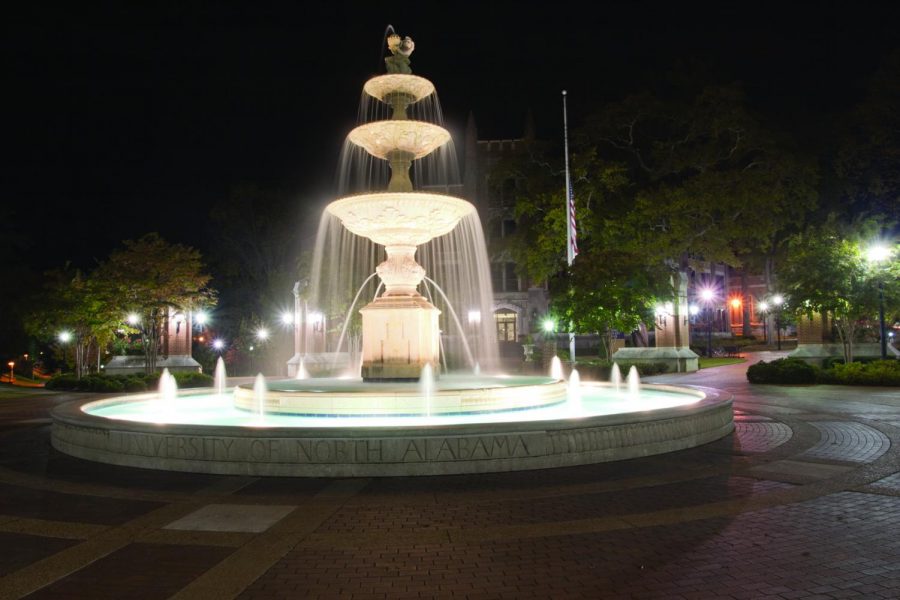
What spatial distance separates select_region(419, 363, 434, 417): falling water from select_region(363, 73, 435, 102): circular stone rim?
6423mm

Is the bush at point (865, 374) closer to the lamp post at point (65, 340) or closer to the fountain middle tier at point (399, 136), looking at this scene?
the fountain middle tier at point (399, 136)

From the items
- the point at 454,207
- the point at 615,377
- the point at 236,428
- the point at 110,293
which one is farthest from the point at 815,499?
the point at 110,293

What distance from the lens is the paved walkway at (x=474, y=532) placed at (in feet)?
16.6

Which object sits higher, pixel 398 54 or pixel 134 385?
pixel 398 54

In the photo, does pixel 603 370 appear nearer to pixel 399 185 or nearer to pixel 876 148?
pixel 399 185

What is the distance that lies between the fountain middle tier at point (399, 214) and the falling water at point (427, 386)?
314 centimetres

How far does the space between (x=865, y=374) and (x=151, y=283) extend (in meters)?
29.6

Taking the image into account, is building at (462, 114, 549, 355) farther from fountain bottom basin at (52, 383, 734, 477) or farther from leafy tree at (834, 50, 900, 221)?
fountain bottom basin at (52, 383, 734, 477)

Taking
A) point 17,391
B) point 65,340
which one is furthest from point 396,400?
point 65,340

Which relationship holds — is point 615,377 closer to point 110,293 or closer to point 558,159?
point 558,159

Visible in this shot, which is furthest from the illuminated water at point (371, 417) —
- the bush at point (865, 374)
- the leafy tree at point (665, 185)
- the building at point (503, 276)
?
the building at point (503, 276)

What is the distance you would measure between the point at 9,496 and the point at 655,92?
38535 millimetres

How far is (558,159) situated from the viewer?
39812 mm

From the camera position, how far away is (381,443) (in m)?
8.98
